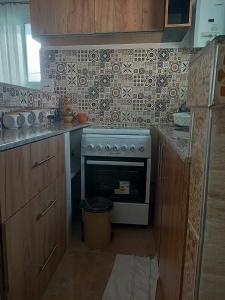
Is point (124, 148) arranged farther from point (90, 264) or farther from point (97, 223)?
point (90, 264)

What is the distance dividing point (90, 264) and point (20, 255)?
0.70 metres

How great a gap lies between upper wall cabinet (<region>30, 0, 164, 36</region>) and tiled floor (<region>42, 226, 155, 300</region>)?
67.2 inches

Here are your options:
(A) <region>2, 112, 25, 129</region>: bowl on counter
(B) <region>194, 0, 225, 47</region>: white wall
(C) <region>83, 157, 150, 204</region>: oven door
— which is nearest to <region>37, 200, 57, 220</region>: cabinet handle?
(A) <region>2, 112, 25, 129</region>: bowl on counter

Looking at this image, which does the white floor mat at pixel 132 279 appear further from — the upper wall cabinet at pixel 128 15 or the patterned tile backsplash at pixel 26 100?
the upper wall cabinet at pixel 128 15

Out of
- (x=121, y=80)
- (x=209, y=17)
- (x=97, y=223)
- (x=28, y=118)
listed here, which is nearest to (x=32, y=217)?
(x=97, y=223)

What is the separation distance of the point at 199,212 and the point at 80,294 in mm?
1048

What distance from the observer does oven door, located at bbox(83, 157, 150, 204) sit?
1852mm

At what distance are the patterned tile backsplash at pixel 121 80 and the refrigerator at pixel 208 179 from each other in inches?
69.5

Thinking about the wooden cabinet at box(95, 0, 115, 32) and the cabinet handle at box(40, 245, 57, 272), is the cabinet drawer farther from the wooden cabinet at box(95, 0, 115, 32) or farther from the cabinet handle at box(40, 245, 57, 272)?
the wooden cabinet at box(95, 0, 115, 32)

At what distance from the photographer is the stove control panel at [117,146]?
1.82 m

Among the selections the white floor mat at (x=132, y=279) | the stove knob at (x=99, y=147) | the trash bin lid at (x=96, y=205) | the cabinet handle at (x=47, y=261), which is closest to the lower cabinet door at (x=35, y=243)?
the cabinet handle at (x=47, y=261)

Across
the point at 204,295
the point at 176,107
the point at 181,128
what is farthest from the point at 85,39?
the point at 204,295

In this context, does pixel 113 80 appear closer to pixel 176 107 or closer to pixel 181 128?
pixel 176 107

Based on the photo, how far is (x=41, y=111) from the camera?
6.10 feet
